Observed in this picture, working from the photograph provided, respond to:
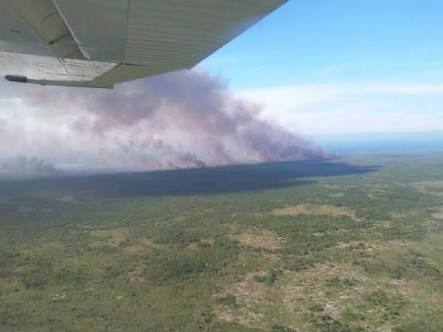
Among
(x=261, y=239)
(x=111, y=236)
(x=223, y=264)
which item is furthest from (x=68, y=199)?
(x=223, y=264)

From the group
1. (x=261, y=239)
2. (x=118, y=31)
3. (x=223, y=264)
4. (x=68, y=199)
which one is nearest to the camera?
(x=118, y=31)

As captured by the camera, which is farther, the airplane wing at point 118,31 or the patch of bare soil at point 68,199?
the patch of bare soil at point 68,199

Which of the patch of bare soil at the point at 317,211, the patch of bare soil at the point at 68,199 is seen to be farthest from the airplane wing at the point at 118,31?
the patch of bare soil at the point at 68,199

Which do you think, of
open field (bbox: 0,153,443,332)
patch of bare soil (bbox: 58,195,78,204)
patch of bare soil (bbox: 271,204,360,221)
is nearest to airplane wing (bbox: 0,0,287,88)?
open field (bbox: 0,153,443,332)

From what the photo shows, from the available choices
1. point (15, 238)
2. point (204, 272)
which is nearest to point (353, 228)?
point (204, 272)

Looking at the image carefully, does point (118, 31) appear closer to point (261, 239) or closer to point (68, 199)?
point (261, 239)

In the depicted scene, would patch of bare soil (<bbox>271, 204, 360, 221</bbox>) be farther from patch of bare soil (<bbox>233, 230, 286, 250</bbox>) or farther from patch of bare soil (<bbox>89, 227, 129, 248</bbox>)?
patch of bare soil (<bbox>89, 227, 129, 248</bbox>)

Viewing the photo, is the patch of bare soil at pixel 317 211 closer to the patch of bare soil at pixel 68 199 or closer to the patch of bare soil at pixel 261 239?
the patch of bare soil at pixel 261 239
